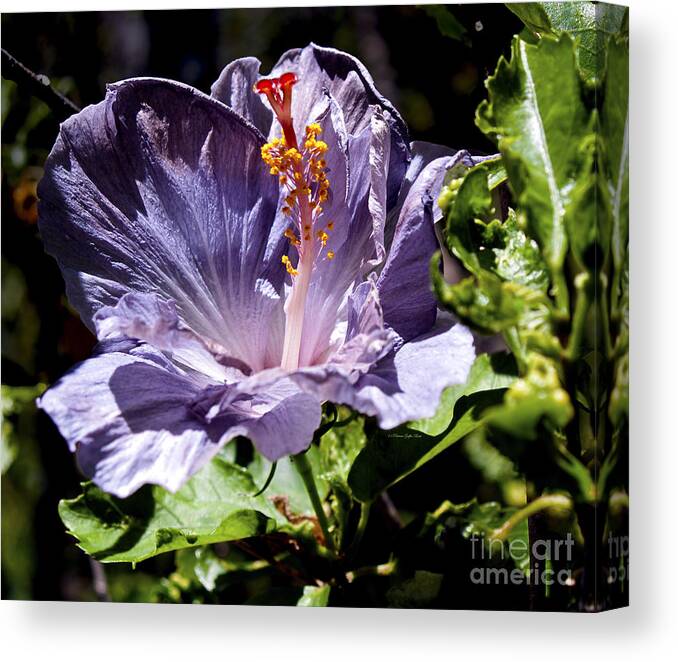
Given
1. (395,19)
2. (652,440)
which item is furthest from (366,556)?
(395,19)

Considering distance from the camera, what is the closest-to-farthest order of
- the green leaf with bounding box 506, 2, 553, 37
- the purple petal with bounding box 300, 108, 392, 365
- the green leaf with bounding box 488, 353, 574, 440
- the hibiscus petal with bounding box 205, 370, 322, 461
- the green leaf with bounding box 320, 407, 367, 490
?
the green leaf with bounding box 488, 353, 574, 440 → the hibiscus petal with bounding box 205, 370, 322, 461 → the purple petal with bounding box 300, 108, 392, 365 → the green leaf with bounding box 506, 2, 553, 37 → the green leaf with bounding box 320, 407, 367, 490

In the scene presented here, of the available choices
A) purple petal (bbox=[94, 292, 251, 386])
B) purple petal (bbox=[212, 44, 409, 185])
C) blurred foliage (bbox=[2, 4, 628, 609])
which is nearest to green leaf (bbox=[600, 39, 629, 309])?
blurred foliage (bbox=[2, 4, 628, 609])

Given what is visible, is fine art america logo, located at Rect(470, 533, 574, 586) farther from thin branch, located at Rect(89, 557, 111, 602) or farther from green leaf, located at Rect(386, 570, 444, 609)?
thin branch, located at Rect(89, 557, 111, 602)

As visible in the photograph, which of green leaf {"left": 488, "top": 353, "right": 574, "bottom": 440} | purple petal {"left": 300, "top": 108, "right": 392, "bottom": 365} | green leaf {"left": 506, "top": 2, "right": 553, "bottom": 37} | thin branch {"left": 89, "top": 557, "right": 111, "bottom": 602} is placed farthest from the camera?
thin branch {"left": 89, "top": 557, "right": 111, "bottom": 602}

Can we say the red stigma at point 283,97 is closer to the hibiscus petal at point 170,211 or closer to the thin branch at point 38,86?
the hibiscus petal at point 170,211

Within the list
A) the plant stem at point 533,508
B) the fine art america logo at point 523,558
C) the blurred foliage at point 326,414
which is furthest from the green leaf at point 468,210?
the fine art america logo at point 523,558

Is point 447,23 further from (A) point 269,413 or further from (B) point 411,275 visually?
(A) point 269,413
